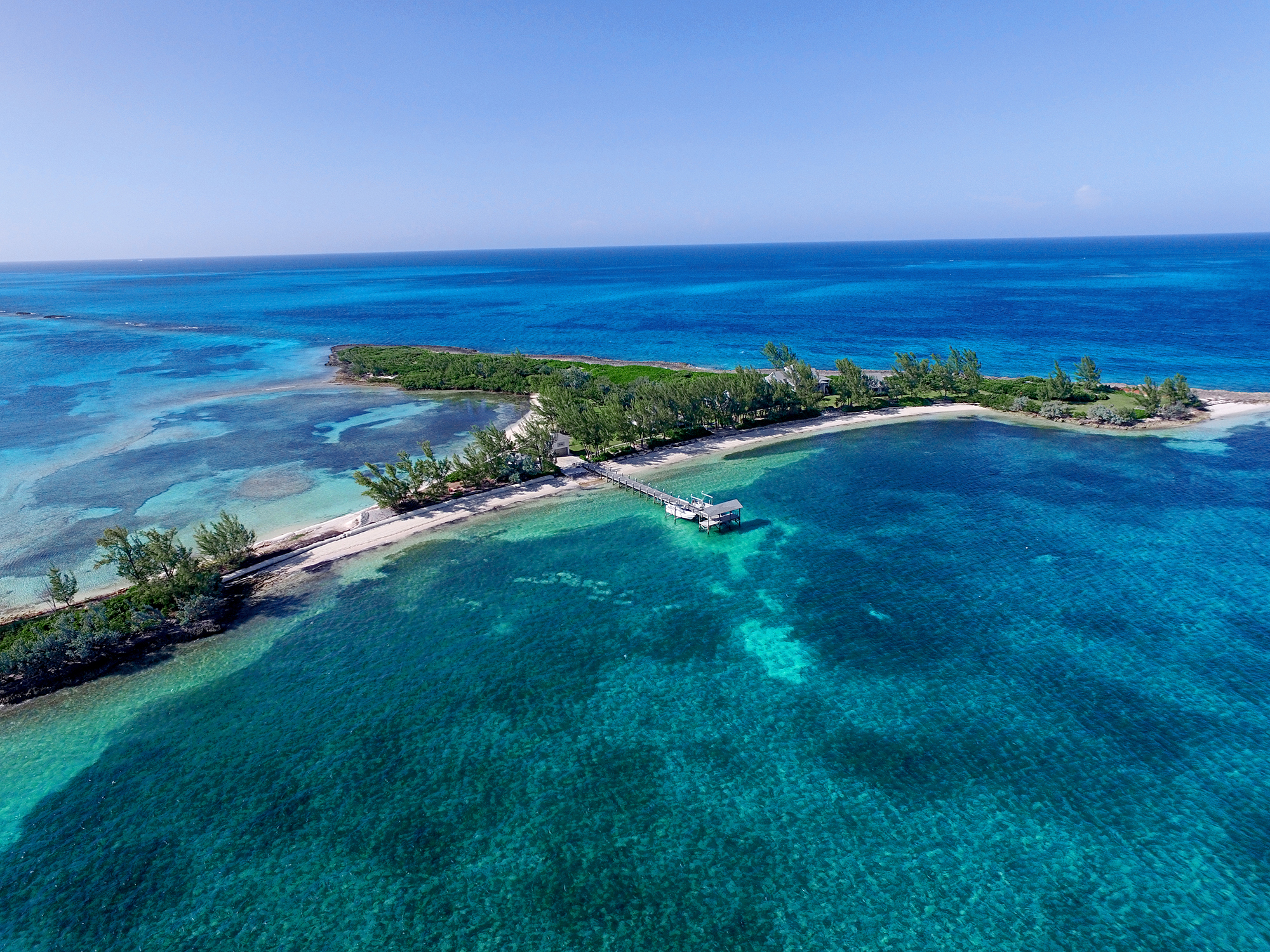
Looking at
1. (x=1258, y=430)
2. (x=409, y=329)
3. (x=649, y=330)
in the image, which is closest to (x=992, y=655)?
(x=1258, y=430)

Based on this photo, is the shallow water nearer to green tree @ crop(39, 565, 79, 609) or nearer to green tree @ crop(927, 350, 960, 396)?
green tree @ crop(39, 565, 79, 609)

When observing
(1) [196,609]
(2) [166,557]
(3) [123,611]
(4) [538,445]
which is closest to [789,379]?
(4) [538,445]

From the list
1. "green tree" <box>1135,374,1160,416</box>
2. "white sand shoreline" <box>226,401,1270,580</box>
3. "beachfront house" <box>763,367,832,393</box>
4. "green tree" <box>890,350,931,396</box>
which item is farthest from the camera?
"green tree" <box>890,350,931,396</box>

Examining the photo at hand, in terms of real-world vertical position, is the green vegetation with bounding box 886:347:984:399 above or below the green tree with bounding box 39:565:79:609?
above

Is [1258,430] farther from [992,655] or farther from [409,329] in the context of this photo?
[409,329]

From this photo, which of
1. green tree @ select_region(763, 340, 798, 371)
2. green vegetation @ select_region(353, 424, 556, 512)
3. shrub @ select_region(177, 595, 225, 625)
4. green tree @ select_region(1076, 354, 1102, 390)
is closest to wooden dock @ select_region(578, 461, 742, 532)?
green vegetation @ select_region(353, 424, 556, 512)

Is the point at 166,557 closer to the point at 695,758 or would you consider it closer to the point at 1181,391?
the point at 695,758
